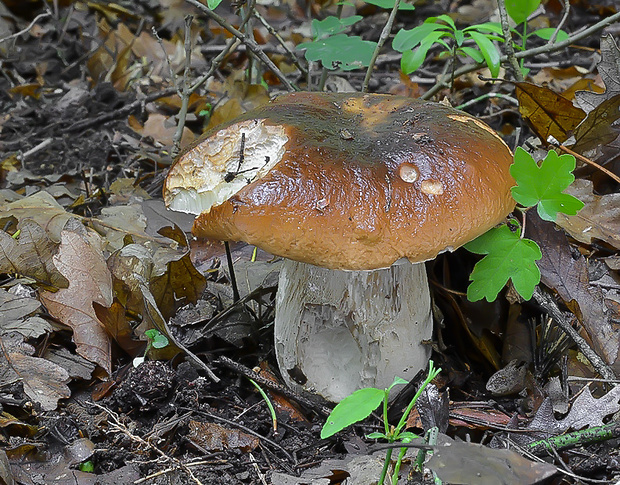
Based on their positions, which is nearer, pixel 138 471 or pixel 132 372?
pixel 138 471

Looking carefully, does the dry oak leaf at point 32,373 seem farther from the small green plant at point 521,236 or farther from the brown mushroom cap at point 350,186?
the small green plant at point 521,236

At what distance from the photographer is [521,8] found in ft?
12.2

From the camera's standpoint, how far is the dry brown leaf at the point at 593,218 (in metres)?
3.03

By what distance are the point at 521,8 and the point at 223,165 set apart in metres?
2.35

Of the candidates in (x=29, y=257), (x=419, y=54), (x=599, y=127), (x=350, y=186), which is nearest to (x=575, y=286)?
(x=599, y=127)

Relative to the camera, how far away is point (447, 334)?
9.91 ft

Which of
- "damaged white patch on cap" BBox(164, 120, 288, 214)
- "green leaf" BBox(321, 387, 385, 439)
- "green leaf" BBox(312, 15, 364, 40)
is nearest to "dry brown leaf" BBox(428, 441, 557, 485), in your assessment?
"green leaf" BBox(321, 387, 385, 439)

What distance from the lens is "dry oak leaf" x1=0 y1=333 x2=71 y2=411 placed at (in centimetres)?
242

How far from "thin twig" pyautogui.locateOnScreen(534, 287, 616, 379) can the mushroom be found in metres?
0.47

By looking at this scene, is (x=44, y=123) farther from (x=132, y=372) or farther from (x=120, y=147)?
(x=132, y=372)

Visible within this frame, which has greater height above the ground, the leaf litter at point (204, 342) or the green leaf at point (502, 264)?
the green leaf at point (502, 264)

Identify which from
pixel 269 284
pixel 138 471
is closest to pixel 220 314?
pixel 269 284

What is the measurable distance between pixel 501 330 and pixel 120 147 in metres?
3.26

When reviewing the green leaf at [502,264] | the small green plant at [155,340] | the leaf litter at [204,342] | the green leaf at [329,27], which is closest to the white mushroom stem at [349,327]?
the leaf litter at [204,342]
